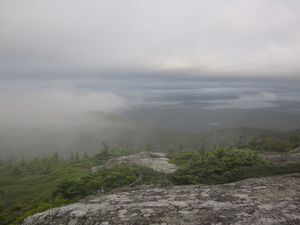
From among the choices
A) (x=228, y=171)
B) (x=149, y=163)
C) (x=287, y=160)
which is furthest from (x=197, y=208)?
(x=149, y=163)

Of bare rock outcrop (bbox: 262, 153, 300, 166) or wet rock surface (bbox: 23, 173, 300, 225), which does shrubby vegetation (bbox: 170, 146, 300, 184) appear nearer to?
wet rock surface (bbox: 23, 173, 300, 225)

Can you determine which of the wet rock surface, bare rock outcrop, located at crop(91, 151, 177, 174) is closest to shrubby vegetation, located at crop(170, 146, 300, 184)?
the wet rock surface

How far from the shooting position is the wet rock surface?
629cm

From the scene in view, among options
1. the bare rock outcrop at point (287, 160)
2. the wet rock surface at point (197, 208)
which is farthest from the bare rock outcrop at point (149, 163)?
the wet rock surface at point (197, 208)

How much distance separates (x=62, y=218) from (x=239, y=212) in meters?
7.07

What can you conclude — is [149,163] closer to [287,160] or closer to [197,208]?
[287,160]

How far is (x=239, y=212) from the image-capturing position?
6559 millimetres

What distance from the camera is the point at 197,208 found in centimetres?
704

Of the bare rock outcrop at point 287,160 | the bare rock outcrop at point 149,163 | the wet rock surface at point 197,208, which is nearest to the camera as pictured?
the wet rock surface at point 197,208

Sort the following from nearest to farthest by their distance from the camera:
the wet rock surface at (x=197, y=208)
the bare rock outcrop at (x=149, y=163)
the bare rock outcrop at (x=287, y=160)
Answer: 1. the wet rock surface at (x=197, y=208)
2. the bare rock outcrop at (x=287, y=160)
3. the bare rock outcrop at (x=149, y=163)

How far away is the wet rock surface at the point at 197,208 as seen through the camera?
6.29 metres

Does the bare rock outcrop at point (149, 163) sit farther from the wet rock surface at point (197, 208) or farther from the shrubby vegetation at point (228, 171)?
the wet rock surface at point (197, 208)

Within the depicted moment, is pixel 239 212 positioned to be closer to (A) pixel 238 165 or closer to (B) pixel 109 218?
(B) pixel 109 218

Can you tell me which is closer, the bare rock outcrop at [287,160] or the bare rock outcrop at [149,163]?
the bare rock outcrop at [287,160]
